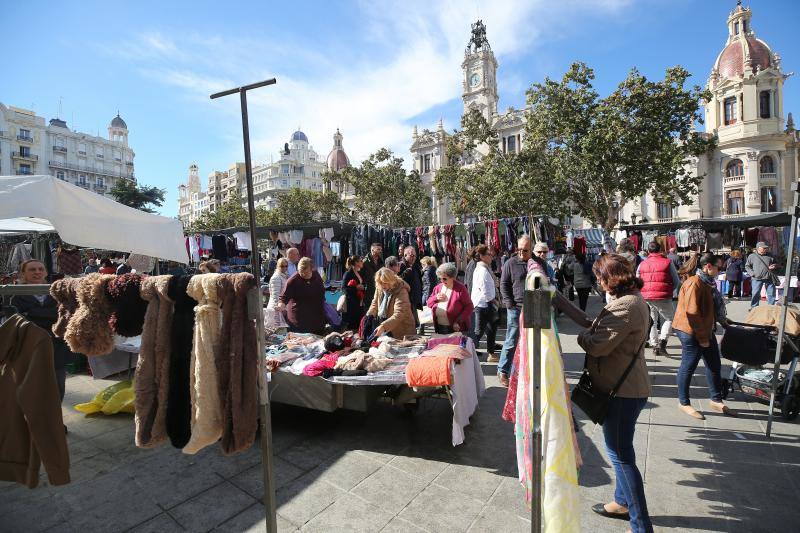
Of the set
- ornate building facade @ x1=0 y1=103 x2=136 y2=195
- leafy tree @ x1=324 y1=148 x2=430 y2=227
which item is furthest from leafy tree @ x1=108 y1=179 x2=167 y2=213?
leafy tree @ x1=324 y1=148 x2=430 y2=227

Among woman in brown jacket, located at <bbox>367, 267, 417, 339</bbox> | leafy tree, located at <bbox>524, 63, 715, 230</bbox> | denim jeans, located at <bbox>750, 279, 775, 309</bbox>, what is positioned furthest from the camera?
leafy tree, located at <bbox>524, 63, 715, 230</bbox>

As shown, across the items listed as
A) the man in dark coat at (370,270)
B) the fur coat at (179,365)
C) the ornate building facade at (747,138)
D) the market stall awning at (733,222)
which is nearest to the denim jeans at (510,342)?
the man in dark coat at (370,270)

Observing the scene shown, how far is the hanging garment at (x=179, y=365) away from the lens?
2039mm

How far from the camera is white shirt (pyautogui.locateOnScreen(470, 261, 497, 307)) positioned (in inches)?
241

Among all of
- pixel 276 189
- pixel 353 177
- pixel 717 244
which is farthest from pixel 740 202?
pixel 276 189

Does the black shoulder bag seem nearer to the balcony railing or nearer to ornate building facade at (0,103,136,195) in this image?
ornate building facade at (0,103,136,195)

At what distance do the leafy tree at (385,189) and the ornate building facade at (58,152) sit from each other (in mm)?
30643

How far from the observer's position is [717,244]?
14.7 metres

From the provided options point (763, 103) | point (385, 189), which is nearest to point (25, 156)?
point (385, 189)

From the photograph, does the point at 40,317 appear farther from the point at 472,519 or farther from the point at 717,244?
the point at 717,244

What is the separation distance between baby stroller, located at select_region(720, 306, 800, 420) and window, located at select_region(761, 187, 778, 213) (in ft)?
139

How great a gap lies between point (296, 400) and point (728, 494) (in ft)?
12.2

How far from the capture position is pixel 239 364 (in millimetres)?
1912

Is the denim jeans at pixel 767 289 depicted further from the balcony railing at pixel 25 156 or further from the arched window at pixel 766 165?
the balcony railing at pixel 25 156
